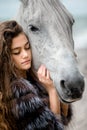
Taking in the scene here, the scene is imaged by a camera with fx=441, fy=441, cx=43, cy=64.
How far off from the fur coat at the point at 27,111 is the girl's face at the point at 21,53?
0.11 metres

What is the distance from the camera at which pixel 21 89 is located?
1962mm

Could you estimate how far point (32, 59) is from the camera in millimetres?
2188

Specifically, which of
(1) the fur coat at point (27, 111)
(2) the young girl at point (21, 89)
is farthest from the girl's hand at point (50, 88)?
(1) the fur coat at point (27, 111)

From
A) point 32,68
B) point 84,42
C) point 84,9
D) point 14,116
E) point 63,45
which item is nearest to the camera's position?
point 14,116

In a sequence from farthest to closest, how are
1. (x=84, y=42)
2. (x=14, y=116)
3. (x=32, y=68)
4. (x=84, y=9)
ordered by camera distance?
(x=84, y=9) < (x=84, y=42) < (x=32, y=68) < (x=14, y=116)

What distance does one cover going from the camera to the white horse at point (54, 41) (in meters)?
1.99

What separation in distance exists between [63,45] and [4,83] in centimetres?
34

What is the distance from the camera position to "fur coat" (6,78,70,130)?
1935 millimetres

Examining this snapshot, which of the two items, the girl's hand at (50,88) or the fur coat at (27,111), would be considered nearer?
the fur coat at (27,111)

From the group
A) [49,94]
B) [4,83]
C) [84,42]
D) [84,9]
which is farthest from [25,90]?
[84,9]

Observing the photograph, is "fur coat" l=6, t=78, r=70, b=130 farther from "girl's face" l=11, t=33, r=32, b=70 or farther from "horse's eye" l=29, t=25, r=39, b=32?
"horse's eye" l=29, t=25, r=39, b=32

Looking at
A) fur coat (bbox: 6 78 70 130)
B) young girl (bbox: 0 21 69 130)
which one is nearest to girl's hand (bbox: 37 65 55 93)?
young girl (bbox: 0 21 69 130)

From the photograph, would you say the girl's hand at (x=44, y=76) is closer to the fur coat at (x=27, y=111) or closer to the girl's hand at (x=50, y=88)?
the girl's hand at (x=50, y=88)

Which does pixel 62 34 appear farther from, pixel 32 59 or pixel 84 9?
pixel 84 9
